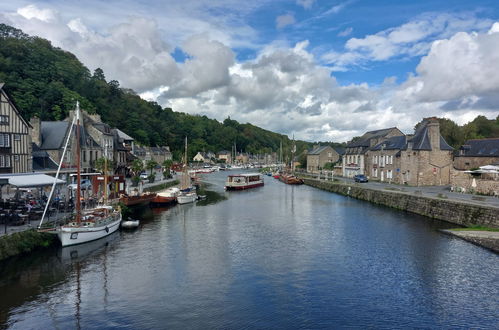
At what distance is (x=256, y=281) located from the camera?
60.6 feet

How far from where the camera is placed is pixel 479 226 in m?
28.2

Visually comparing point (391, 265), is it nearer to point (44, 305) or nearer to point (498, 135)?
point (44, 305)

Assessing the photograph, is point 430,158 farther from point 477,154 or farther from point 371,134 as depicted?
point 371,134

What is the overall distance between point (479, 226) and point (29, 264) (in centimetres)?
2993

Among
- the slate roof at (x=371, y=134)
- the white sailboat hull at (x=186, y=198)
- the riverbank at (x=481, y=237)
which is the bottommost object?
the riverbank at (x=481, y=237)

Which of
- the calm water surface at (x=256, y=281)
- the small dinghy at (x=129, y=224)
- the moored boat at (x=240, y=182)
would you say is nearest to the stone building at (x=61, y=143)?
the small dinghy at (x=129, y=224)

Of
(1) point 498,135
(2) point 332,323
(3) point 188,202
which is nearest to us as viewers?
(2) point 332,323

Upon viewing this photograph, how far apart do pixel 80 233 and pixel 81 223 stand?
0.80 metres

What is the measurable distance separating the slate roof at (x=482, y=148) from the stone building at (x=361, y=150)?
17.3m

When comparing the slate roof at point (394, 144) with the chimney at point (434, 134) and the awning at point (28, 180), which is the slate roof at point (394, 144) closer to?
the chimney at point (434, 134)

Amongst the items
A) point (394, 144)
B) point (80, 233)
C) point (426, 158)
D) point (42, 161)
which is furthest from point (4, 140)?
point (394, 144)

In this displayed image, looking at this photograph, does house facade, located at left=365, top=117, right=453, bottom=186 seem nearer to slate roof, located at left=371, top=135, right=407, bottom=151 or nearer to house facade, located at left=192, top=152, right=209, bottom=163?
slate roof, located at left=371, top=135, right=407, bottom=151

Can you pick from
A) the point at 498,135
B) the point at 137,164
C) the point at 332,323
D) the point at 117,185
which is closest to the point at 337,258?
the point at 332,323

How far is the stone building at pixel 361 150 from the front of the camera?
6819 centimetres
